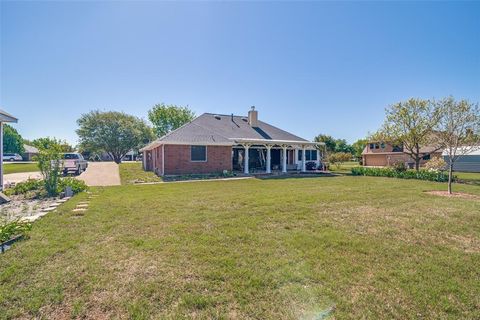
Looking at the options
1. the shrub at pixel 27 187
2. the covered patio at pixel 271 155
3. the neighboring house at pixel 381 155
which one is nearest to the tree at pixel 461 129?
the covered patio at pixel 271 155

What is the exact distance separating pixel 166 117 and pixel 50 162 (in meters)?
41.6

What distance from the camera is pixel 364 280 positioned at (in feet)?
10.3

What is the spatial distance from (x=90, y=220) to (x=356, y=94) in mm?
20676

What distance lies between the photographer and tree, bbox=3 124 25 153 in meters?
57.2

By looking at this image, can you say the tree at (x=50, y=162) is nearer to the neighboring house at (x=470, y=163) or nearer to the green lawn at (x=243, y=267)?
the green lawn at (x=243, y=267)

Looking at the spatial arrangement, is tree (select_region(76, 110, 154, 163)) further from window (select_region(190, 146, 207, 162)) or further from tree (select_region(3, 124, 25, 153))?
window (select_region(190, 146, 207, 162))

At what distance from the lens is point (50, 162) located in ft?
31.3

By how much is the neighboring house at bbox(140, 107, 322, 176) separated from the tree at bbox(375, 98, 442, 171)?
7.09 metres

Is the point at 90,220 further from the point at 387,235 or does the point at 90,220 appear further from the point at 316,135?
the point at 316,135

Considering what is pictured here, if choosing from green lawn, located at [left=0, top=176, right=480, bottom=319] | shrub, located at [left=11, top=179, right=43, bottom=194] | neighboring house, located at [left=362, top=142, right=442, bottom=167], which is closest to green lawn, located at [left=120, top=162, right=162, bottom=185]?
shrub, located at [left=11, top=179, right=43, bottom=194]

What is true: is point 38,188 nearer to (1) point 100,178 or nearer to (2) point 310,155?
(1) point 100,178

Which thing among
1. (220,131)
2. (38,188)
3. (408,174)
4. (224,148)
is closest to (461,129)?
(408,174)

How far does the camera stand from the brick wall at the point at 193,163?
16922mm

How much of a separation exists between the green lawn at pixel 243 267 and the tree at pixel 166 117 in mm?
44912
